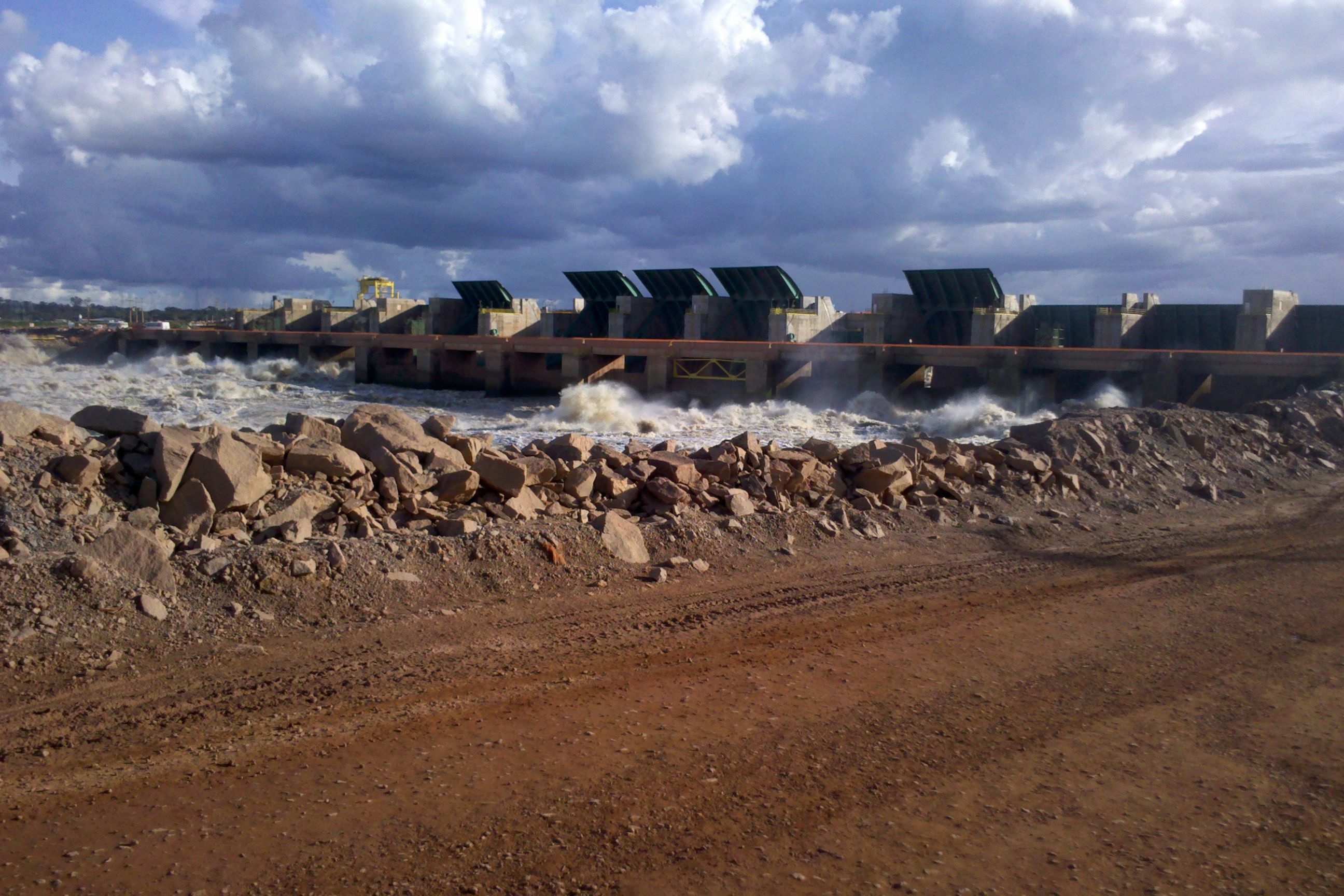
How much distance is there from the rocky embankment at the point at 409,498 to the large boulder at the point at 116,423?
2 centimetres

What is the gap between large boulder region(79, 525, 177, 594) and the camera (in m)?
5.89

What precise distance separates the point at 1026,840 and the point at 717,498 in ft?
18.1

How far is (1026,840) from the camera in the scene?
150 inches

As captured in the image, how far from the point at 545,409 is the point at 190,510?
25991 millimetres

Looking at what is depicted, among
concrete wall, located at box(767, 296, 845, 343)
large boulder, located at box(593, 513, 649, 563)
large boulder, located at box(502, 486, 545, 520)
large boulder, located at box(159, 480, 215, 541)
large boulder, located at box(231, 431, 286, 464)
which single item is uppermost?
concrete wall, located at box(767, 296, 845, 343)

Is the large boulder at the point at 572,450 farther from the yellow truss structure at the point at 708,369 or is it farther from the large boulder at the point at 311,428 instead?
the yellow truss structure at the point at 708,369

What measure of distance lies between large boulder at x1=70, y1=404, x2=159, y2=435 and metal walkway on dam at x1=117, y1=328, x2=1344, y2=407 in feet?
79.8

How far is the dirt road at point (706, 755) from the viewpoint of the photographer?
354 cm

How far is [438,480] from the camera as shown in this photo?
8266 millimetres

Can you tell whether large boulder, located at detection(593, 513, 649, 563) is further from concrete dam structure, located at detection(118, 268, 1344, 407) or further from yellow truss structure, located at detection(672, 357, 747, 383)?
yellow truss structure, located at detection(672, 357, 747, 383)

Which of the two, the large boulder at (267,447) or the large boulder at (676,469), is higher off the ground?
the large boulder at (267,447)

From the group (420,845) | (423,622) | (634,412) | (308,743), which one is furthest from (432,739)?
(634,412)

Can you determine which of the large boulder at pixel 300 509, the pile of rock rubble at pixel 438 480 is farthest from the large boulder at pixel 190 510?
the large boulder at pixel 300 509

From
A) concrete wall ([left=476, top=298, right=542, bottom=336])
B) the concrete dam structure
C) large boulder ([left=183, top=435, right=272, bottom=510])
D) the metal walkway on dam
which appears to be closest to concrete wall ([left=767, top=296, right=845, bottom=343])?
the concrete dam structure
